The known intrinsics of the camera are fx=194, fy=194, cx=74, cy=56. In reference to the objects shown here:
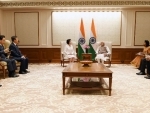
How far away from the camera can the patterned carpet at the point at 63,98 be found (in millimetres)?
3305

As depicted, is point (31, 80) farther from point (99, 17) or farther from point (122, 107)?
point (99, 17)

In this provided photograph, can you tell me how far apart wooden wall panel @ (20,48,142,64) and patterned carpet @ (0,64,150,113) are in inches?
119

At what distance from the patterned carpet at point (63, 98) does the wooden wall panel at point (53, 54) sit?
3.02m

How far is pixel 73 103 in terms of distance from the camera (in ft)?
11.8

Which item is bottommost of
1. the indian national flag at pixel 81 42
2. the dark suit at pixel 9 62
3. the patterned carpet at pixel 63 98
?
the patterned carpet at pixel 63 98

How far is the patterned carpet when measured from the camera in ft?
10.8

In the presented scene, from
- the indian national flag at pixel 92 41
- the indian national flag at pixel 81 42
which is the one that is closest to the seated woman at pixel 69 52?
the indian national flag at pixel 81 42

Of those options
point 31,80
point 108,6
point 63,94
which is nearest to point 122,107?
point 63,94

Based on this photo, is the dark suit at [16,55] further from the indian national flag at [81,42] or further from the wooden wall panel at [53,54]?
the indian national flag at [81,42]

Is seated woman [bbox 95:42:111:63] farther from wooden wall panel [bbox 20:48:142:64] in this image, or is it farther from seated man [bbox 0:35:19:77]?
seated man [bbox 0:35:19:77]

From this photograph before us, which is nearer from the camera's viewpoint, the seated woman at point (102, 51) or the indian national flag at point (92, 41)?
the seated woman at point (102, 51)

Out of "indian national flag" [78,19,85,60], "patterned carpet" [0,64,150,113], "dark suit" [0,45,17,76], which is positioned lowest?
"patterned carpet" [0,64,150,113]

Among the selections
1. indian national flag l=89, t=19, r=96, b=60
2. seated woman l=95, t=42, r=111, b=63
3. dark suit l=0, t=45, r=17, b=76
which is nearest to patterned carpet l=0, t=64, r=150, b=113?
dark suit l=0, t=45, r=17, b=76

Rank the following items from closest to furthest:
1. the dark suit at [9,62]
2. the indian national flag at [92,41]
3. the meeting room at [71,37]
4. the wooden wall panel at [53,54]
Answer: the dark suit at [9,62]
the meeting room at [71,37]
the indian national flag at [92,41]
the wooden wall panel at [53,54]
